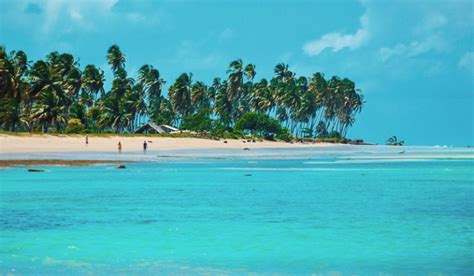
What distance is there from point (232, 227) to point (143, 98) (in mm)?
119478

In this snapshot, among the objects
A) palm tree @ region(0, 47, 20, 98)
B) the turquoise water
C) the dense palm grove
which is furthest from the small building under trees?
the turquoise water

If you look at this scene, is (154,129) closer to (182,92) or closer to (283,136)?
(182,92)

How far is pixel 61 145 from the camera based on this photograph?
6975 cm

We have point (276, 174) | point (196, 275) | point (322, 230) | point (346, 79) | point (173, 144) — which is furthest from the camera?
point (346, 79)

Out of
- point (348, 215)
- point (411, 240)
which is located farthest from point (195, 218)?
point (411, 240)

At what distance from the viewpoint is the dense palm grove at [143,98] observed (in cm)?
8888

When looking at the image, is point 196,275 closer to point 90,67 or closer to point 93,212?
point 93,212

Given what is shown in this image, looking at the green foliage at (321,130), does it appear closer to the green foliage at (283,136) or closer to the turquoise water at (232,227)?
the green foliage at (283,136)

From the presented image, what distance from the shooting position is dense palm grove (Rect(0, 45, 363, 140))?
88.9m

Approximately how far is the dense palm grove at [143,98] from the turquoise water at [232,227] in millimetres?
57588

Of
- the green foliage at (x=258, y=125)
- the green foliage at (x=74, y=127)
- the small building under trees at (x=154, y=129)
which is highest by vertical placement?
the green foliage at (x=258, y=125)

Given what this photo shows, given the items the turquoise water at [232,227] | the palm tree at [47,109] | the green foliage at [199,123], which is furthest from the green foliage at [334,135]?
the turquoise water at [232,227]

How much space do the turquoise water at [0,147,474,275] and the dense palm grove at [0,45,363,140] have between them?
57588 mm

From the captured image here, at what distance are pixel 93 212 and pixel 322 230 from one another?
729 centimetres
